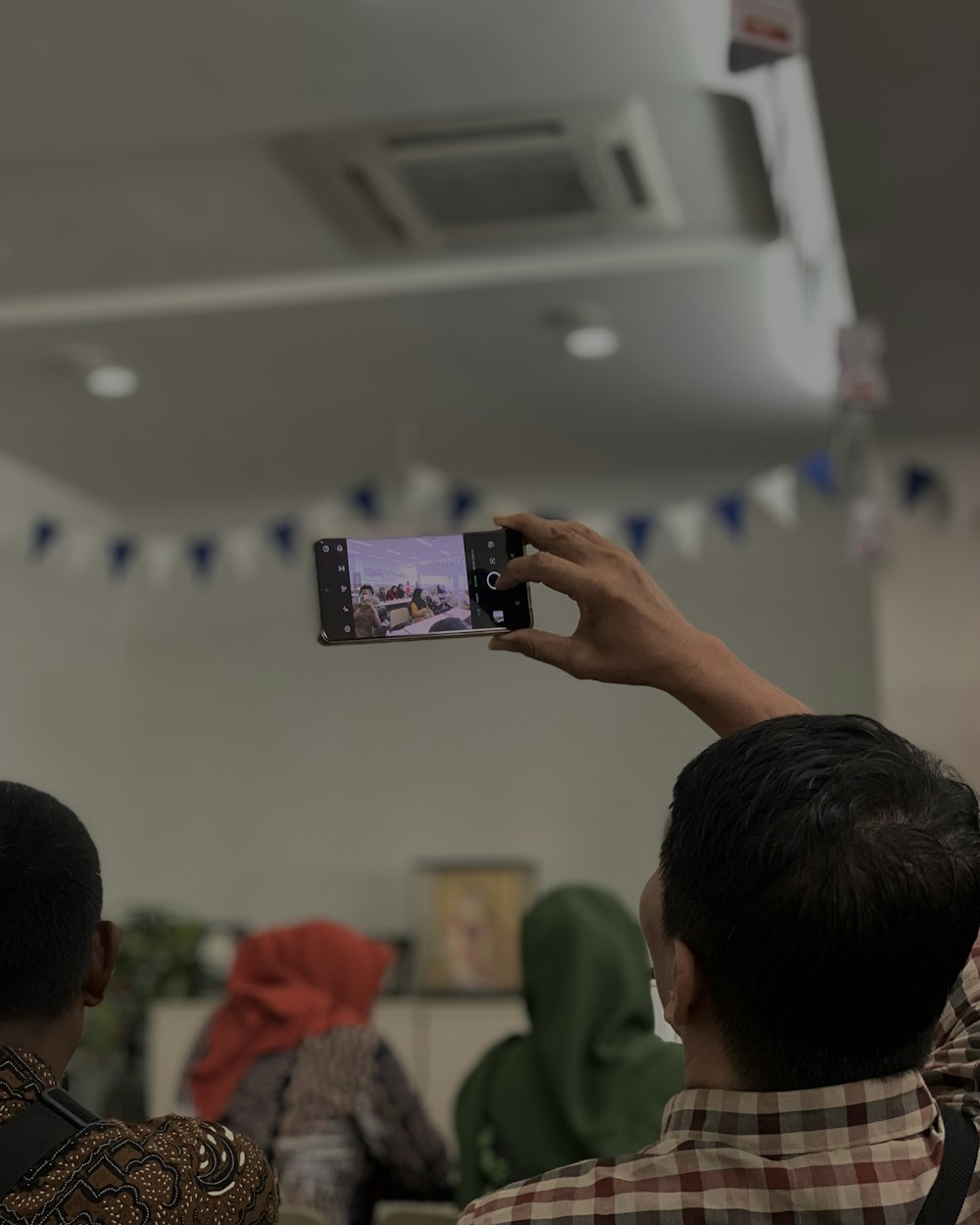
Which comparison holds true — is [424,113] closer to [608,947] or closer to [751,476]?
[608,947]

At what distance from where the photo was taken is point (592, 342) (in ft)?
14.4

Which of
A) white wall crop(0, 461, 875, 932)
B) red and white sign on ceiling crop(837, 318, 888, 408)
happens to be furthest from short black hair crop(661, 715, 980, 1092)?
white wall crop(0, 461, 875, 932)

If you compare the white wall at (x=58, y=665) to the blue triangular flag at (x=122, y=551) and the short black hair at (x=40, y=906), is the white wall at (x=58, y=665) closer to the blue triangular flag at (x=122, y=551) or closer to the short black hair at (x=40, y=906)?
the blue triangular flag at (x=122, y=551)

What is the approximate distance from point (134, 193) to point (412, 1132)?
7.28 ft

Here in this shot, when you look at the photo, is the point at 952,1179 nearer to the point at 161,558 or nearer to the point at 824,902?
the point at 824,902

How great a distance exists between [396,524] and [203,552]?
29.5 inches

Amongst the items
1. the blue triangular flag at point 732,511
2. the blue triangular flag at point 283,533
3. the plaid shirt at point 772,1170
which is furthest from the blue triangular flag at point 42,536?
the plaid shirt at point 772,1170

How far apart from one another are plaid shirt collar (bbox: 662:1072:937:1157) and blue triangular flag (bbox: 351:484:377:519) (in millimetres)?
4504

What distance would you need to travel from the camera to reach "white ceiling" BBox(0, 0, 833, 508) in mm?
2840

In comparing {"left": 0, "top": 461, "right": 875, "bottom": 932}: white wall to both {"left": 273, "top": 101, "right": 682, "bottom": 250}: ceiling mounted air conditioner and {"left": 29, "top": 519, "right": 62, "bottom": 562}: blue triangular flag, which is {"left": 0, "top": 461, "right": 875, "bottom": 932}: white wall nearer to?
{"left": 29, "top": 519, "right": 62, "bottom": 562}: blue triangular flag

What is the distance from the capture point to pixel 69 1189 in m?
0.93

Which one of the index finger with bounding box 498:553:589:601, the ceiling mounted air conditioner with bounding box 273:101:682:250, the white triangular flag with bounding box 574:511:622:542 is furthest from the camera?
the white triangular flag with bounding box 574:511:622:542

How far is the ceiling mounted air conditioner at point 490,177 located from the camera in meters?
3.18

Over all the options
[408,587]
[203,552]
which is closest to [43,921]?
[408,587]
